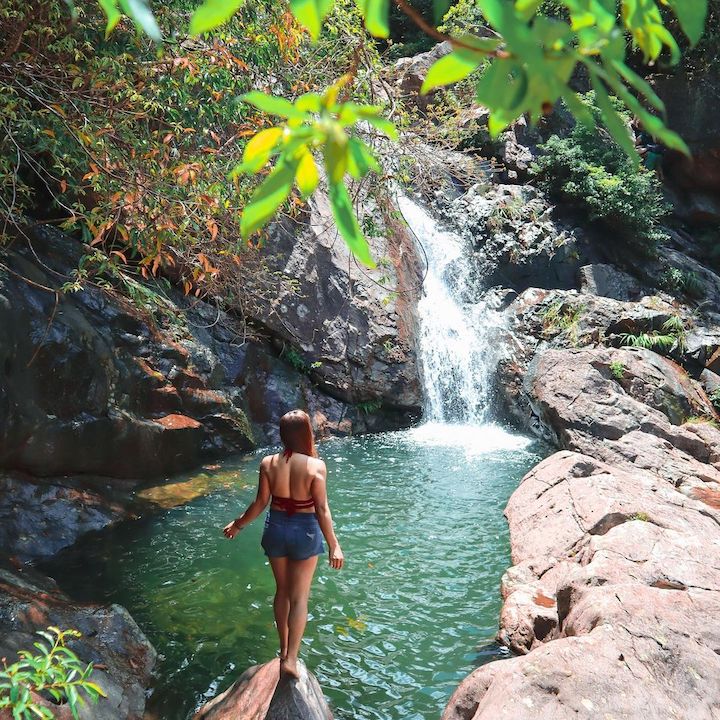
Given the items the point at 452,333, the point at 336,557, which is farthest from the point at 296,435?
the point at 452,333

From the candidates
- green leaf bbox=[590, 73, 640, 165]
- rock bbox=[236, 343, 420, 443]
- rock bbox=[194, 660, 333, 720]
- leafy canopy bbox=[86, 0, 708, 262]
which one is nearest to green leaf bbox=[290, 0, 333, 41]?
leafy canopy bbox=[86, 0, 708, 262]

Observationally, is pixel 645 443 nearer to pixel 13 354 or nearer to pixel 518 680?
pixel 518 680

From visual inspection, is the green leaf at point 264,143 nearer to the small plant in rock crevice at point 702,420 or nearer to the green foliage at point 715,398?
the small plant in rock crevice at point 702,420

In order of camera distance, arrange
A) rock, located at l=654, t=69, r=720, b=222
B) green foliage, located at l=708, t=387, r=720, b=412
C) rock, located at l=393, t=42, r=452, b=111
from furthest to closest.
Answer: rock, located at l=654, t=69, r=720, b=222
rock, located at l=393, t=42, r=452, b=111
green foliage, located at l=708, t=387, r=720, b=412

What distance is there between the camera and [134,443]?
349 inches

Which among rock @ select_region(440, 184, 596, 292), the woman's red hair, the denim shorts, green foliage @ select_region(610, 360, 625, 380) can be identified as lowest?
the denim shorts

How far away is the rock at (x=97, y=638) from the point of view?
423 cm

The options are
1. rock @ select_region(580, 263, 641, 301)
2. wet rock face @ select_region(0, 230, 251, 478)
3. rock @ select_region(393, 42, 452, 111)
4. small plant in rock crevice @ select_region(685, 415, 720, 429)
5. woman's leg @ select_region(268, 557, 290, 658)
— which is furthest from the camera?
rock @ select_region(393, 42, 452, 111)

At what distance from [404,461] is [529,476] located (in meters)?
2.79

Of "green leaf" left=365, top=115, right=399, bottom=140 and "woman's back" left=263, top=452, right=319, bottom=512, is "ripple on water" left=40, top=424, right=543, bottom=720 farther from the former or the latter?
"green leaf" left=365, top=115, right=399, bottom=140

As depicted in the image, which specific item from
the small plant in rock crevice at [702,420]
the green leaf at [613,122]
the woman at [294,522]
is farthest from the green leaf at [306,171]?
the small plant in rock crevice at [702,420]

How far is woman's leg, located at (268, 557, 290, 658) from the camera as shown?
13.6ft

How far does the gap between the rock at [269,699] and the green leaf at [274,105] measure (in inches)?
149

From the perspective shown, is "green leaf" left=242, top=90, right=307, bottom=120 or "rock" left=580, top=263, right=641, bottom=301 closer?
"green leaf" left=242, top=90, right=307, bottom=120
